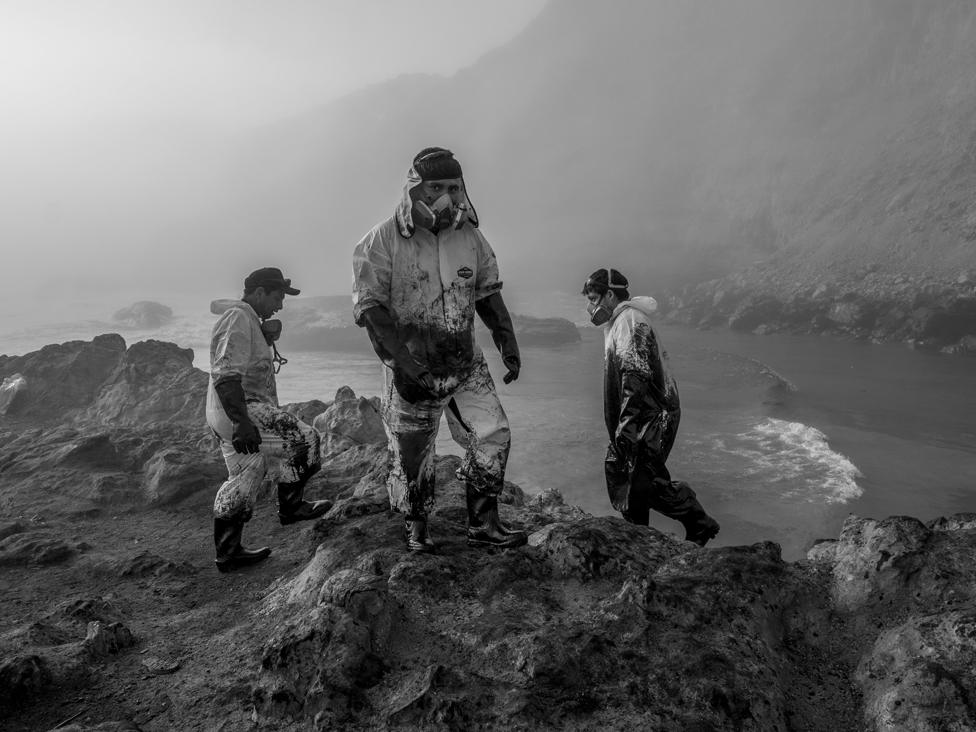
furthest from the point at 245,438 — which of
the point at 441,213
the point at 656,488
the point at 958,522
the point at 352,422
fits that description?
the point at 352,422

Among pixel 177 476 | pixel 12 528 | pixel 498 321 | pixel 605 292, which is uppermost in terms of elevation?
pixel 605 292

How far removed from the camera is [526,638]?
7.54 ft

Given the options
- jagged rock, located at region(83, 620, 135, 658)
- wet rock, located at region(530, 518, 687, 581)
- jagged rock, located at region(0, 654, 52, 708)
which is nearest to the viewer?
jagged rock, located at region(0, 654, 52, 708)

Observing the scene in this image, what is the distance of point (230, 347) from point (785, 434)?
45.9 feet

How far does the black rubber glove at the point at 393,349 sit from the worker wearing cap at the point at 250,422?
1343 millimetres

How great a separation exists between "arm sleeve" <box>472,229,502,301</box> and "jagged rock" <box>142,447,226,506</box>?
454 centimetres

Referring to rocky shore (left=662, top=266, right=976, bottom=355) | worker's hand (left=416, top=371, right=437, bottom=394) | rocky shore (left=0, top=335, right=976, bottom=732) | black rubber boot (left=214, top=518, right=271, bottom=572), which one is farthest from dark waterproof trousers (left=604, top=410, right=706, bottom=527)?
rocky shore (left=662, top=266, right=976, bottom=355)

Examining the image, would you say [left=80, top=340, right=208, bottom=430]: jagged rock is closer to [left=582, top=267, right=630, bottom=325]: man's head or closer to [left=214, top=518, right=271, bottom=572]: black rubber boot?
[left=214, top=518, right=271, bottom=572]: black rubber boot

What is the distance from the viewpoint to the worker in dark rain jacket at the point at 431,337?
297cm

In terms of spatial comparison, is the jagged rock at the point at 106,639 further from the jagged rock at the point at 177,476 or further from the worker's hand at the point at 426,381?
the jagged rock at the point at 177,476

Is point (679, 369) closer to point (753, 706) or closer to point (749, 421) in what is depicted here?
point (749, 421)

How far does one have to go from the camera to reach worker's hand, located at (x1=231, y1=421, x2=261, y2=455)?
146 inches

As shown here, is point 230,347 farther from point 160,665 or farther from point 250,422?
point 160,665

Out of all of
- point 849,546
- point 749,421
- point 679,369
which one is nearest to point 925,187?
point 679,369
